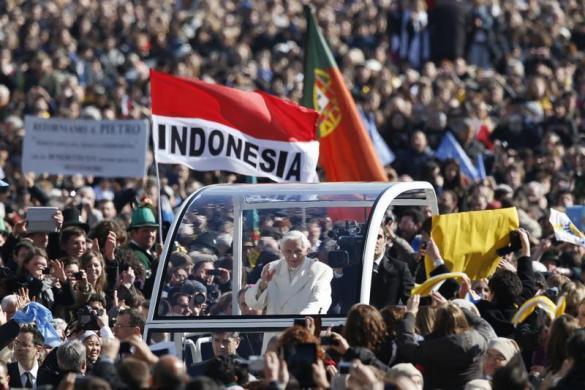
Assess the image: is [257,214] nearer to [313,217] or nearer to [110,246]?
[313,217]

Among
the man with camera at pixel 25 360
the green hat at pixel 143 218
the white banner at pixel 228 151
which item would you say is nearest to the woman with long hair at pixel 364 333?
the man with camera at pixel 25 360

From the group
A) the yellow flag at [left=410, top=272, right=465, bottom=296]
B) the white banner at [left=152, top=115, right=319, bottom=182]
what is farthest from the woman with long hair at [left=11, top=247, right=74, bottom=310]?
Answer: the yellow flag at [left=410, top=272, right=465, bottom=296]

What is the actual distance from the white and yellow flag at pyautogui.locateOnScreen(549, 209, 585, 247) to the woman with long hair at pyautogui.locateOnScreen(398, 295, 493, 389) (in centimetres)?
340

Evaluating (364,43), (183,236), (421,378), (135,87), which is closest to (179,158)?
(183,236)

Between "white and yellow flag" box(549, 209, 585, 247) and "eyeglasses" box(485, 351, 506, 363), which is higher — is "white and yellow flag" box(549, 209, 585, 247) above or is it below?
above

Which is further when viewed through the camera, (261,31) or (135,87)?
(261,31)

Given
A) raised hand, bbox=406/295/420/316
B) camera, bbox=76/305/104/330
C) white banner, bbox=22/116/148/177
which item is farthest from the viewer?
white banner, bbox=22/116/148/177

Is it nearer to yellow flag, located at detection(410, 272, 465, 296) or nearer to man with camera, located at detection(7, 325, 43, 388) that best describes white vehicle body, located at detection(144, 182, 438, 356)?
yellow flag, located at detection(410, 272, 465, 296)

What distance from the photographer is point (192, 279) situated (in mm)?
13836

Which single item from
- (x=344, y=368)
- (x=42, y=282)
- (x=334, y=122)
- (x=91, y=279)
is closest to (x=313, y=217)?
(x=91, y=279)

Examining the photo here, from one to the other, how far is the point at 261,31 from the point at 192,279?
62.8 feet

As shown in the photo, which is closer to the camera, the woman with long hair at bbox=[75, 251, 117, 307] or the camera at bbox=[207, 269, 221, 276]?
the camera at bbox=[207, 269, 221, 276]

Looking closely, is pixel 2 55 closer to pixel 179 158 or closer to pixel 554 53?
pixel 554 53

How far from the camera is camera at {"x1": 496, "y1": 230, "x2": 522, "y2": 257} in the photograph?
47.2 feet
